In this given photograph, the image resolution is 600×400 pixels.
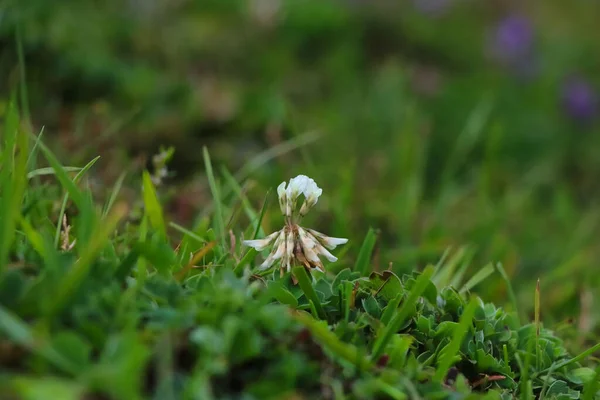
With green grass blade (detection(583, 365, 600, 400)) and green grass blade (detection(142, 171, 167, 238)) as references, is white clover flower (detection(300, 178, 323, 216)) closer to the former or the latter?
green grass blade (detection(142, 171, 167, 238))

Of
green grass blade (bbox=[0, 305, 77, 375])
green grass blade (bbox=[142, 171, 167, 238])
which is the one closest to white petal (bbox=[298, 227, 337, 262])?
green grass blade (bbox=[142, 171, 167, 238])

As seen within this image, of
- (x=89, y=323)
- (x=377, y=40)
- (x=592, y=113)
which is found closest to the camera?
(x=89, y=323)

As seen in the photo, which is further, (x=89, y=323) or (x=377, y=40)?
(x=377, y=40)

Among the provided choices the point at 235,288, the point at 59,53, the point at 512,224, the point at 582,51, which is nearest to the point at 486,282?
the point at 512,224

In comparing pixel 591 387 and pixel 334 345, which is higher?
pixel 334 345

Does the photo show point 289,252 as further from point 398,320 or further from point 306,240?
point 398,320

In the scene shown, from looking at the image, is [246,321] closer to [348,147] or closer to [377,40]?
[348,147]

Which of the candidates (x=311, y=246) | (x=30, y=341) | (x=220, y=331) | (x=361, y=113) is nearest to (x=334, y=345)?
(x=220, y=331)
